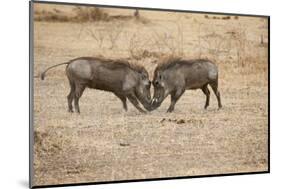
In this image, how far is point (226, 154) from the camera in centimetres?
468

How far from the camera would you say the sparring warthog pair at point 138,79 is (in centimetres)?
425

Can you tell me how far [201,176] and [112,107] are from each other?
3.26 ft

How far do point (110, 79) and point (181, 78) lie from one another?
0.63 meters

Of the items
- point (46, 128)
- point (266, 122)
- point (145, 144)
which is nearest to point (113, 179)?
point (145, 144)

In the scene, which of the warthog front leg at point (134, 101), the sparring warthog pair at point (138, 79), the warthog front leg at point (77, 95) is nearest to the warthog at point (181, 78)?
the sparring warthog pair at point (138, 79)

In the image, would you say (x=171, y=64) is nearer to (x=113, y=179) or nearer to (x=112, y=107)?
(x=112, y=107)

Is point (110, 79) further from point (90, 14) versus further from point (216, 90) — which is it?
point (216, 90)

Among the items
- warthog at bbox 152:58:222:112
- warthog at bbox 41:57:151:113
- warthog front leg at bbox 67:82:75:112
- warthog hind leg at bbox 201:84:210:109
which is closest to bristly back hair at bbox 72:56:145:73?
warthog at bbox 41:57:151:113

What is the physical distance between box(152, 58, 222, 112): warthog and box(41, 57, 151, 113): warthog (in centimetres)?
10

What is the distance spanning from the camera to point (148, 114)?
14.5ft

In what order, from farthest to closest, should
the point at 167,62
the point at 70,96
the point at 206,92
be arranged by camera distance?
the point at 206,92 < the point at 167,62 < the point at 70,96

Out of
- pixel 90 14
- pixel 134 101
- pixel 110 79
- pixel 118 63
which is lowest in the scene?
pixel 134 101

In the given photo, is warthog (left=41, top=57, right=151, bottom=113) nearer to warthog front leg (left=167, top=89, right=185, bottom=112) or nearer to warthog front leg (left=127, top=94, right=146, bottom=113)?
warthog front leg (left=127, top=94, right=146, bottom=113)

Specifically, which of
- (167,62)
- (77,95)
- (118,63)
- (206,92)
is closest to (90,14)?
(118,63)
